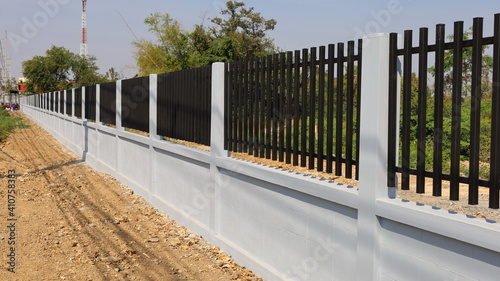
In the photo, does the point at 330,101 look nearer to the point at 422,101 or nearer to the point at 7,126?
the point at 422,101

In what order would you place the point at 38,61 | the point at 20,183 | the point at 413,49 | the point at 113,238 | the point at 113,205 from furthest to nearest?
1. the point at 38,61
2. the point at 20,183
3. the point at 113,205
4. the point at 113,238
5. the point at 413,49

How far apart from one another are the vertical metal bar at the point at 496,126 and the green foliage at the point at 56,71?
9241 cm

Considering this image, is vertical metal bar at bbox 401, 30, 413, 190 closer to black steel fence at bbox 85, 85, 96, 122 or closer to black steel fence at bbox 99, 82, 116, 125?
black steel fence at bbox 99, 82, 116, 125

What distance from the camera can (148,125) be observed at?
1060cm

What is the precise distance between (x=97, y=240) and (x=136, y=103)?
4.72m

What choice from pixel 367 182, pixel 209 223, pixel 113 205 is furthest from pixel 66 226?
pixel 367 182

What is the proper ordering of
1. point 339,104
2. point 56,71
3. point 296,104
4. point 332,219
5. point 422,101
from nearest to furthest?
point 422,101 → point 332,219 → point 339,104 → point 296,104 → point 56,71

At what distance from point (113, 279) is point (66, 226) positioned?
114 inches

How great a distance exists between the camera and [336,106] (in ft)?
15.3

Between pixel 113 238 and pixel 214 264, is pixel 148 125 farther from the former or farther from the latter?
pixel 214 264

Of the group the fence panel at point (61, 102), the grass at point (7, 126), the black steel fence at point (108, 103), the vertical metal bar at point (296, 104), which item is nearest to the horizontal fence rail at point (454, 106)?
the vertical metal bar at point (296, 104)

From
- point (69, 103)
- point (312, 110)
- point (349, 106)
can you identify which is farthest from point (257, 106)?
point (69, 103)

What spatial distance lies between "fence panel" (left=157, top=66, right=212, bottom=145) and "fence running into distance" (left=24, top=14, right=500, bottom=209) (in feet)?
0.05

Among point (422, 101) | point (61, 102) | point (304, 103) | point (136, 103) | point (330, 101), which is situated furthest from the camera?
point (61, 102)
